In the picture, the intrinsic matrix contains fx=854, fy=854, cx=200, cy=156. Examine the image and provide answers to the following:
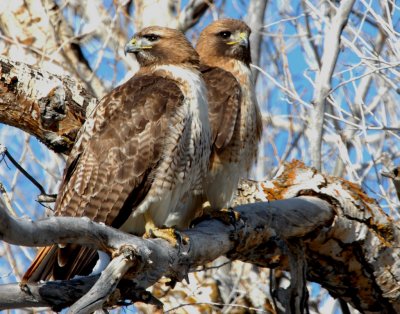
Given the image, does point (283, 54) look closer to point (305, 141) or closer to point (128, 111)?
point (305, 141)

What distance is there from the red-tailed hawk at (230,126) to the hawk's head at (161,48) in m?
0.31

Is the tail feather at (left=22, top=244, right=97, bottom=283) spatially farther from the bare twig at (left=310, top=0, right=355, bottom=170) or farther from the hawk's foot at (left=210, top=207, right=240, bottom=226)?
the bare twig at (left=310, top=0, right=355, bottom=170)

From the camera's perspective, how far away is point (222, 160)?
5.49m

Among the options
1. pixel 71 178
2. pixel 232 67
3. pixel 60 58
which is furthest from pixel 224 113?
pixel 60 58

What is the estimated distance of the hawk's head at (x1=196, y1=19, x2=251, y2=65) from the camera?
639 cm

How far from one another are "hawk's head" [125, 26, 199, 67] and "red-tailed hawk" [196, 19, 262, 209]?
0.31m

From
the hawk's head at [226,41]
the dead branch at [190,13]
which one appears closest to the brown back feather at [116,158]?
the hawk's head at [226,41]

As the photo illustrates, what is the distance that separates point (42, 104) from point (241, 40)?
168 cm

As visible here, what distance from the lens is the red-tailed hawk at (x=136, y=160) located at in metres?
4.69

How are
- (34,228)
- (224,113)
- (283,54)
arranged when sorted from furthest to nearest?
(283,54) → (224,113) → (34,228)

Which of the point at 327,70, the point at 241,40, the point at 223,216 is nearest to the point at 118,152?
the point at 223,216

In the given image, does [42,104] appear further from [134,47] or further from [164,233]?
[164,233]

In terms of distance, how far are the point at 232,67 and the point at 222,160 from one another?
1.00 metres

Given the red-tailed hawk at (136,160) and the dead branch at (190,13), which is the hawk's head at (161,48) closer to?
the red-tailed hawk at (136,160)
